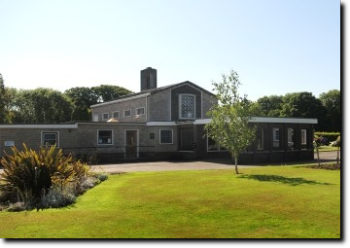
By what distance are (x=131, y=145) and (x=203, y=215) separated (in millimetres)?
26796

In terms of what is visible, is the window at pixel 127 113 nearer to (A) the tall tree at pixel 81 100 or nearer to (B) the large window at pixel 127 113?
(B) the large window at pixel 127 113

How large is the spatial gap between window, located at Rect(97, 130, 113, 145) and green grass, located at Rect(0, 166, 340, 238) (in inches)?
845

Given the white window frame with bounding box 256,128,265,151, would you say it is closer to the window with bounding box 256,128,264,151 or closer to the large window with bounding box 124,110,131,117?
the window with bounding box 256,128,264,151

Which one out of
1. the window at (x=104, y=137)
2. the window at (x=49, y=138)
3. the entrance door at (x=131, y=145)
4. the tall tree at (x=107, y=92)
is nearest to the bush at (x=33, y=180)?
the window at (x=49, y=138)

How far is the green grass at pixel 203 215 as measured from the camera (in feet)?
14.0

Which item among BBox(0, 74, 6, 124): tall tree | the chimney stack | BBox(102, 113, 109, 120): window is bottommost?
BBox(102, 113, 109, 120): window

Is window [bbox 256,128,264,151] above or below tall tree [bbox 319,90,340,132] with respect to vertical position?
below

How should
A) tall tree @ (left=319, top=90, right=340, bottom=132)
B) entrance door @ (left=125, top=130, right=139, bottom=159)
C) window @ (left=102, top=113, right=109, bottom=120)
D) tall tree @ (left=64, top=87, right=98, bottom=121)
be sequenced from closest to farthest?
tall tree @ (left=319, top=90, right=340, bottom=132), entrance door @ (left=125, top=130, right=139, bottom=159), window @ (left=102, top=113, right=109, bottom=120), tall tree @ (left=64, top=87, right=98, bottom=121)

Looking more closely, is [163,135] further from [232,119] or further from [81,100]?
[81,100]

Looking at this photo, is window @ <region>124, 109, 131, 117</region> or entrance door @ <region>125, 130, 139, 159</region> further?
window @ <region>124, 109, 131, 117</region>

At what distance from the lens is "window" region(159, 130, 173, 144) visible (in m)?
34.4

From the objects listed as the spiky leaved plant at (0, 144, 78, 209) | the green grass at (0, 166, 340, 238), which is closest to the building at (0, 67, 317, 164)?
the spiky leaved plant at (0, 144, 78, 209)

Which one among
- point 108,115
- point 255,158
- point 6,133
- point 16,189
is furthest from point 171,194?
point 108,115

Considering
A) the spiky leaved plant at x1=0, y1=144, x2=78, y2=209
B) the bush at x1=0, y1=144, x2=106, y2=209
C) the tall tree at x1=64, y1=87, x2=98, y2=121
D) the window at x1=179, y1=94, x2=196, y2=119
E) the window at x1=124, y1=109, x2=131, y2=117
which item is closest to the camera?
the bush at x1=0, y1=144, x2=106, y2=209
